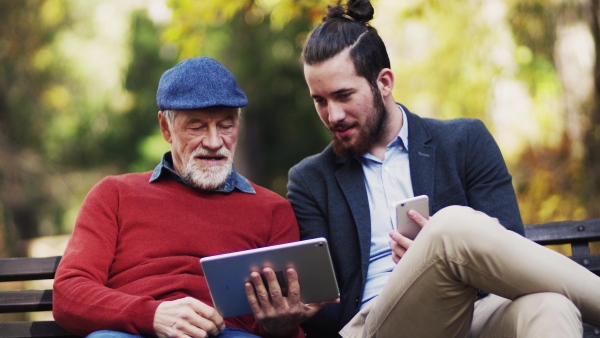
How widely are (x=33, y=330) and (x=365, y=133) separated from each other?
1.71 m

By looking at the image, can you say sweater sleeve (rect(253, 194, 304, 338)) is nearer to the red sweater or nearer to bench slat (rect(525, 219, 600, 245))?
the red sweater

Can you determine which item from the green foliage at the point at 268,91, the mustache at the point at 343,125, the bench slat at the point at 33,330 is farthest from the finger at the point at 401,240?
the green foliage at the point at 268,91

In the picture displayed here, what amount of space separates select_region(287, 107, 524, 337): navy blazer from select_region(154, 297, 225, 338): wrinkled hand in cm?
63

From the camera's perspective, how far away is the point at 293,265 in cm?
334

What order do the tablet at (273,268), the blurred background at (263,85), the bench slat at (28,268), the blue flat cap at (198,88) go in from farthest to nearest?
the blurred background at (263,85)
the bench slat at (28,268)
the blue flat cap at (198,88)
the tablet at (273,268)

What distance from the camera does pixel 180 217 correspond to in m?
3.89

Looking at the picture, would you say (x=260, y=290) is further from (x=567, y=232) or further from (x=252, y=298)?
(x=567, y=232)

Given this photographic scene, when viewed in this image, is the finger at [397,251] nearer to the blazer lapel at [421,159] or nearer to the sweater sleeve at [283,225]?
the blazer lapel at [421,159]

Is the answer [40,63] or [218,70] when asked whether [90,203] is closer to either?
[218,70]

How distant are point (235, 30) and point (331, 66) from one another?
8.53 metres

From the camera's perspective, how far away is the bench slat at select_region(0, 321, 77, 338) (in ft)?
13.6

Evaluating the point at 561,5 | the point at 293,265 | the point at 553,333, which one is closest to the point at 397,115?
the point at 293,265

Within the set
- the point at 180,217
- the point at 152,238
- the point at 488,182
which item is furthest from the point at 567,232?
the point at 152,238

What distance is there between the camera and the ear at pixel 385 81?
13.7 feet
